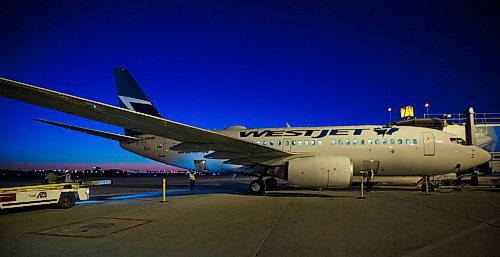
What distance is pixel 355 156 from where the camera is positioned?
1542 cm

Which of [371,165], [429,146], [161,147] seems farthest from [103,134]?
[429,146]

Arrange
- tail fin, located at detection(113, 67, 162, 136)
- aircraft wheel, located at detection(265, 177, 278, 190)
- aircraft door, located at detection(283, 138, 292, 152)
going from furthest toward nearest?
tail fin, located at detection(113, 67, 162, 136) → aircraft wheel, located at detection(265, 177, 278, 190) → aircraft door, located at detection(283, 138, 292, 152)

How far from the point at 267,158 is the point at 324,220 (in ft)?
22.2

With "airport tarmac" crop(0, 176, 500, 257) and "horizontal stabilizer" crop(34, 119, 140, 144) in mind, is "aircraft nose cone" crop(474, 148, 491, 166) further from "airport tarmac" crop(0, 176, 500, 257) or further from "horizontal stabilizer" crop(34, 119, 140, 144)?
"horizontal stabilizer" crop(34, 119, 140, 144)

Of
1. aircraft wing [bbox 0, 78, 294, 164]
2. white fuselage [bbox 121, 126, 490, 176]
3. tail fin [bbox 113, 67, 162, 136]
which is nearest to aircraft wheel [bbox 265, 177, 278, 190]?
white fuselage [bbox 121, 126, 490, 176]

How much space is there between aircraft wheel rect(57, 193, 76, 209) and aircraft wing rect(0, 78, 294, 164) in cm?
321

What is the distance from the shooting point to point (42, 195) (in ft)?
36.6

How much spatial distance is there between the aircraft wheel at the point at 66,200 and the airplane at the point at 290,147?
3167 mm

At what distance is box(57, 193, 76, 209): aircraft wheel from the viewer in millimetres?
11695

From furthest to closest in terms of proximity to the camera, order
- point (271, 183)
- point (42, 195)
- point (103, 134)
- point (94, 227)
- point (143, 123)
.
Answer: point (271, 183) → point (103, 134) → point (143, 123) → point (42, 195) → point (94, 227)

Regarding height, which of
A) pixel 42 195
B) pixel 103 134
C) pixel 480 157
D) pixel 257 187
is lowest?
pixel 257 187

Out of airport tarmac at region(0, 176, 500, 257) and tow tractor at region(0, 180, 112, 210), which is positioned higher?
tow tractor at region(0, 180, 112, 210)

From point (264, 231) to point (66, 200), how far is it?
883 centimetres

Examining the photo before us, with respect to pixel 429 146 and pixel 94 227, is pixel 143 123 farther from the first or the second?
pixel 429 146
